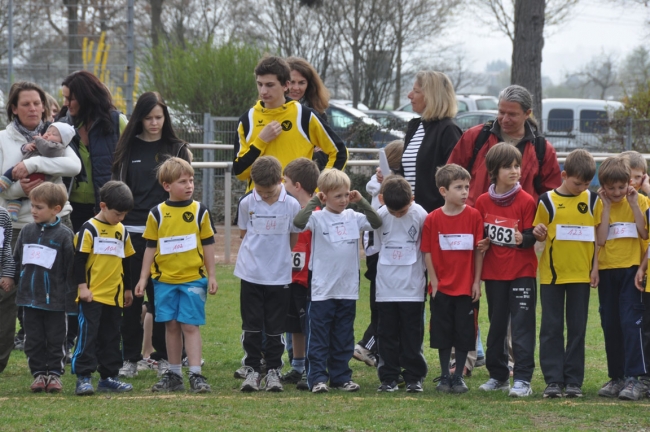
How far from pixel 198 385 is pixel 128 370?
0.91 meters

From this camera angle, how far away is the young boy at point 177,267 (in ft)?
20.3

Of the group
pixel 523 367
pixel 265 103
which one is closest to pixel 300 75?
pixel 265 103

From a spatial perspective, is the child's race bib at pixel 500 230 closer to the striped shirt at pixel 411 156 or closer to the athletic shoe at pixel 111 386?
the striped shirt at pixel 411 156

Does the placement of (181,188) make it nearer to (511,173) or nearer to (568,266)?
(511,173)

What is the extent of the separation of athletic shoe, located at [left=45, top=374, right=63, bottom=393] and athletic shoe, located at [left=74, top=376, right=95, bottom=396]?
0.13 metres

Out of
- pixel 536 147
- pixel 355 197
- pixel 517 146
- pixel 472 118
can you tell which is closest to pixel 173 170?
pixel 355 197

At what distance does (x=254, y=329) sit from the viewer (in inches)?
249

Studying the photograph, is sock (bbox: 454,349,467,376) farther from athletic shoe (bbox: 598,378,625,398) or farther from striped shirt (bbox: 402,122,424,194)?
striped shirt (bbox: 402,122,424,194)

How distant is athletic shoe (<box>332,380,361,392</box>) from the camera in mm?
6285

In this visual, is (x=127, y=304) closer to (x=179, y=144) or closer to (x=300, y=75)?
(x=179, y=144)

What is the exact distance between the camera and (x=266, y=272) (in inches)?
248

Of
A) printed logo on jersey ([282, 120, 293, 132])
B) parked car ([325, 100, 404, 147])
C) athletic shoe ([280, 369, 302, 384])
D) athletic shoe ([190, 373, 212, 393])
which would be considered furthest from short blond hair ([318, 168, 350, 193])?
parked car ([325, 100, 404, 147])

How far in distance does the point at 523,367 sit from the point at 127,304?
8.54ft

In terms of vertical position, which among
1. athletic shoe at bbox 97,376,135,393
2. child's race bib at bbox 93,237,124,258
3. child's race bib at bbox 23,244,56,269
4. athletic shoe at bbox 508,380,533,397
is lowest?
athletic shoe at bbox 97,376,135,393
